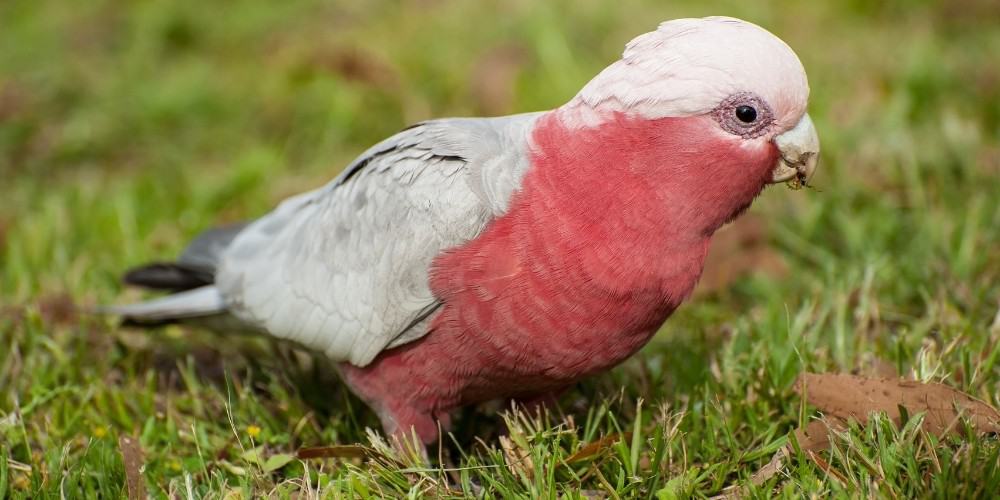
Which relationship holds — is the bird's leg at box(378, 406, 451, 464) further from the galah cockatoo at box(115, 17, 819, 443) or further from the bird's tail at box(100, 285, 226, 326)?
the bird's tail at box(100, 285, 226, 326)

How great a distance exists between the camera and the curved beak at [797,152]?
2.80m

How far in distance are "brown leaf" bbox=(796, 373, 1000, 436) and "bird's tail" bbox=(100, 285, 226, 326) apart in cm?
211

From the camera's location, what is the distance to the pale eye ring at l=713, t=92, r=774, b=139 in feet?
8.89

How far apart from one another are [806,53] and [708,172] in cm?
365

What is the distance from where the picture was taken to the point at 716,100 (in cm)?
271

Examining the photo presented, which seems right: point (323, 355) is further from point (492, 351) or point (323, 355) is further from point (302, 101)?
point (302, 101)

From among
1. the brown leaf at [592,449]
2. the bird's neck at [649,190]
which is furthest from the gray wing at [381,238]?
the brown leaf at [592,449]

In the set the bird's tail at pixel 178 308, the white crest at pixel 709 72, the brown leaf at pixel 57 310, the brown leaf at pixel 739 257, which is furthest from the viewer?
the brown leaf at pixel 739 257

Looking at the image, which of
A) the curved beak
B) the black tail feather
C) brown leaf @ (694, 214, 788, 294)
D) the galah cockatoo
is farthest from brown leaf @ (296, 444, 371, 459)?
brown leaf @ (694, 214, 788, 294)

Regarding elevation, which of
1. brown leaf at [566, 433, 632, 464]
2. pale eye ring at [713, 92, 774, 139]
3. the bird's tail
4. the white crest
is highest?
the white crest

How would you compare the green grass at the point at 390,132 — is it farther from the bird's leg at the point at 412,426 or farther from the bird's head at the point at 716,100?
the bird's head at the point at 716,100

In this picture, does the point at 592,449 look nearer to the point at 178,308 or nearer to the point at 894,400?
the point at 894,400

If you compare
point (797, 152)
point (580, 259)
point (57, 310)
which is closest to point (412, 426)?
point (580, 259)

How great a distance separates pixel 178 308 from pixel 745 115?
2204 mm
